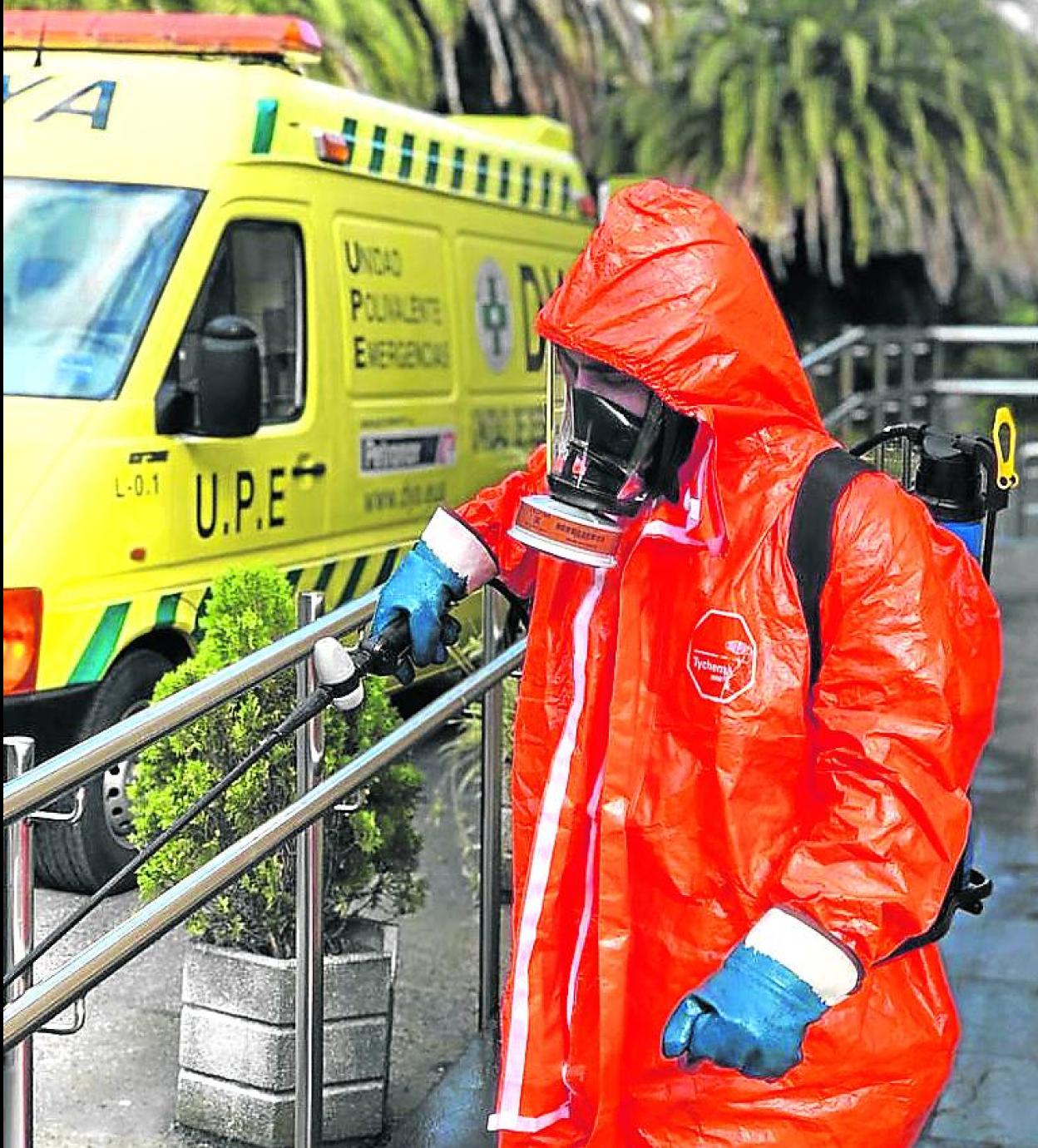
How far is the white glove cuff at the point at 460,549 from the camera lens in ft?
9.13

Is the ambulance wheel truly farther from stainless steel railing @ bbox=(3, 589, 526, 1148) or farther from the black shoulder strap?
the black shoulder strap

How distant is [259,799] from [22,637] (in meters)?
1.77

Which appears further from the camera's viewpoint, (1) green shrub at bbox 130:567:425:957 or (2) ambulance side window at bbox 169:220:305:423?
(2) ambulance side window at bbox 169:220:305:423

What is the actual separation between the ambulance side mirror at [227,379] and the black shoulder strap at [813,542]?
144 inches

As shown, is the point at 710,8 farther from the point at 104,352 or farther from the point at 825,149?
the point at 104,352

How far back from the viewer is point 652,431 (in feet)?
Answer: 7.80

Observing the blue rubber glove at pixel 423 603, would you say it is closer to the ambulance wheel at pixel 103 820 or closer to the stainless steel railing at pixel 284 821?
the stainless steel railing at pixel 284 821

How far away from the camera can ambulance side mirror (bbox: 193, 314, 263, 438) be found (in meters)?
5.81

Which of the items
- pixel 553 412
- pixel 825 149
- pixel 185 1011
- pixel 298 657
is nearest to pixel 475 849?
pixel 185 1011

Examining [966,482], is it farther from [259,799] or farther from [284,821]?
[259,799]

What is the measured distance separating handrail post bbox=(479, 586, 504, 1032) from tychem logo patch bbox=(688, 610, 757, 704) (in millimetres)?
1523

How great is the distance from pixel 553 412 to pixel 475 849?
276 cm

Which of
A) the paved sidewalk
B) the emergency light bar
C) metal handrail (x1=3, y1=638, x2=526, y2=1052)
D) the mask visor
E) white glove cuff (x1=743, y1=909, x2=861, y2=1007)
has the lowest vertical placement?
the paved sidewalk

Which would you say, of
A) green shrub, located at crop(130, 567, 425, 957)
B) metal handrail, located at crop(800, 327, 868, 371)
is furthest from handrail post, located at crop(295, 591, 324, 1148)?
metal handrail, located at crop(800, 327, 868, 371)
